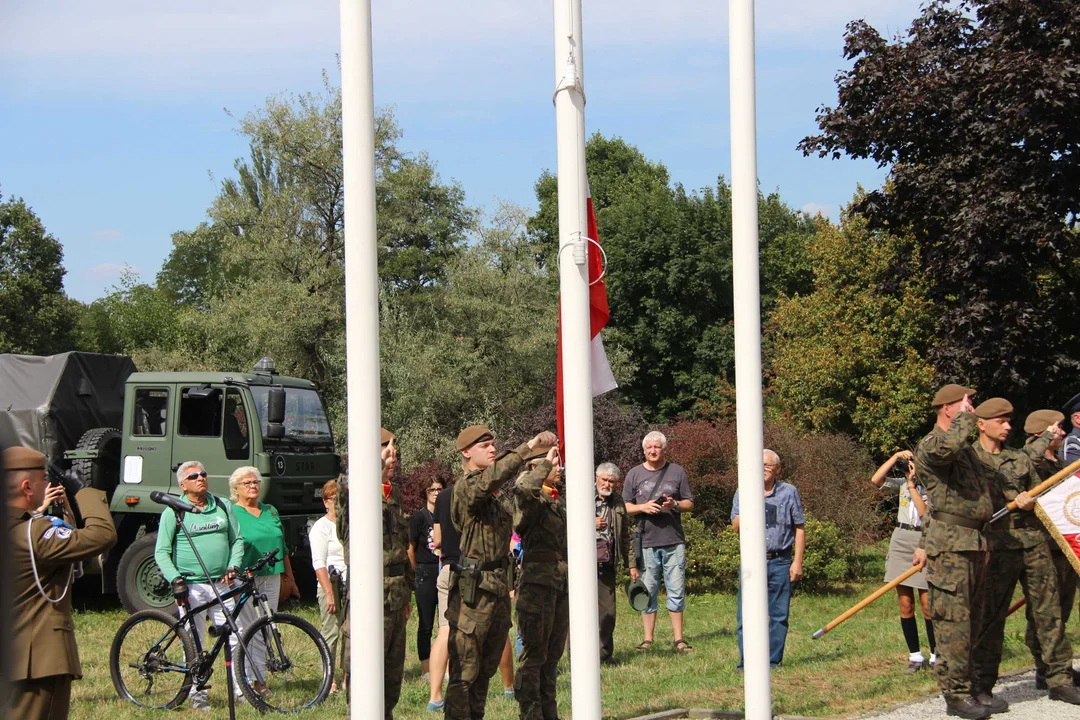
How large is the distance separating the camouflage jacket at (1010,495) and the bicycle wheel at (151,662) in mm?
5994

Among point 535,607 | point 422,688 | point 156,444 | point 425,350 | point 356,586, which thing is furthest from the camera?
point 425,350

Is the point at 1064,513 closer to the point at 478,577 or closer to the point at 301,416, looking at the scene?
the point at 478,577

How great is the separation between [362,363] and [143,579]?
A: 9159 mm

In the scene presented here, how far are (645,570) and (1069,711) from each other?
423cm

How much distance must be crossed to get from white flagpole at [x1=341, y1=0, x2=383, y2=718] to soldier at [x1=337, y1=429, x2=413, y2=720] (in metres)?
2.19

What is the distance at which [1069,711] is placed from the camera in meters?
7.62

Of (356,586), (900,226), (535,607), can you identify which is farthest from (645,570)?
(900,226)

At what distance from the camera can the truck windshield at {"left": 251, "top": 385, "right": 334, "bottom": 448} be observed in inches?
555

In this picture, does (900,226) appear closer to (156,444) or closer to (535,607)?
(156,444)

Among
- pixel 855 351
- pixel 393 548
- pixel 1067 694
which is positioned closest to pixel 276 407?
pixel 393 548

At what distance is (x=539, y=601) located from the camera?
735cm

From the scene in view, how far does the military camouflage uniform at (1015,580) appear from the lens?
26.2 feet

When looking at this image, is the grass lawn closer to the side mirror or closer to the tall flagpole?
the tall flagpole

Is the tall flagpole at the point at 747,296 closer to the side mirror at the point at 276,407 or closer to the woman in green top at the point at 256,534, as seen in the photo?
the woman in green top at the point at 256,534
